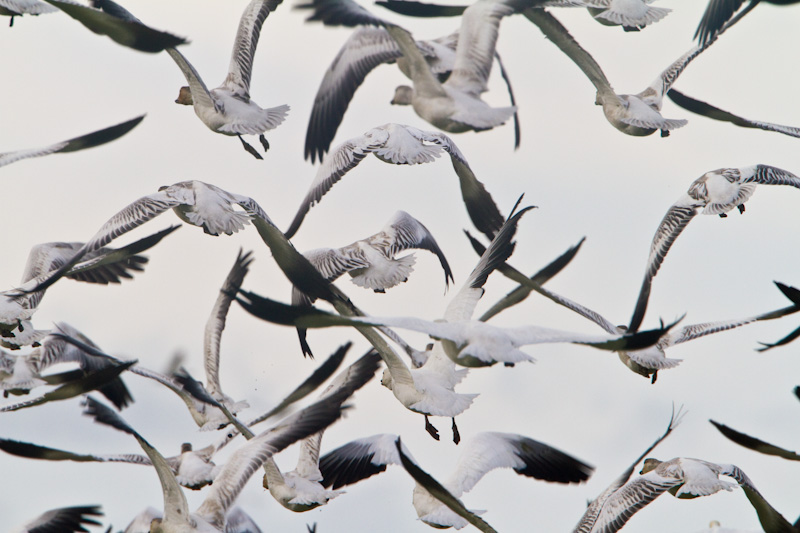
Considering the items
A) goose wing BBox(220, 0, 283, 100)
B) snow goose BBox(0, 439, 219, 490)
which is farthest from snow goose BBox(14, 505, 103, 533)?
goose wing BBox(220, 0, 283, 100)

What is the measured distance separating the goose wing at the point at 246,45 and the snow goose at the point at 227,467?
427 centimetres

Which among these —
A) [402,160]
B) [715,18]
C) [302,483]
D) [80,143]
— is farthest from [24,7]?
[715,18]

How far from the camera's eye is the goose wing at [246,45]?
41.5 feet

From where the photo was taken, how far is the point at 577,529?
464 inches

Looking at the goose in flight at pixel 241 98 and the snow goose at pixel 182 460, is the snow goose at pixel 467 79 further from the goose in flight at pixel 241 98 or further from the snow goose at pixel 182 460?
the snow goose at pixel 182 460

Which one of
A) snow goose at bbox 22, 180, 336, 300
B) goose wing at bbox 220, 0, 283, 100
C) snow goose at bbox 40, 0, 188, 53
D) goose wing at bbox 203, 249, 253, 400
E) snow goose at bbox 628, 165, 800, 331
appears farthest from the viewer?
goose wing at bbox 203, 249, 253, 400

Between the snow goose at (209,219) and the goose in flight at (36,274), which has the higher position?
the snow goose at (209,219)

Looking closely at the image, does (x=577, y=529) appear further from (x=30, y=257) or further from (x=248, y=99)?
(x=30, y=257)

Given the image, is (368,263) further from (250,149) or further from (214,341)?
(214,341)

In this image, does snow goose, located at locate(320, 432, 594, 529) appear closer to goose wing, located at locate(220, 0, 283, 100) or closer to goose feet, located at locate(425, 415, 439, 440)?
goose feet, located at locate(425, 415, 439, 440)

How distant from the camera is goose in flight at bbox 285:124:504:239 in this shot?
12094mm

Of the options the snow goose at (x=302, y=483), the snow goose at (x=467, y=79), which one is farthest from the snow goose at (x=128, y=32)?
→ the snow goose at (x=302, y=483)

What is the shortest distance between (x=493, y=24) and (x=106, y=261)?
5369 millimetres

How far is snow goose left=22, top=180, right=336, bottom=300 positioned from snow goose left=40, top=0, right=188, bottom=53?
6.64ft
